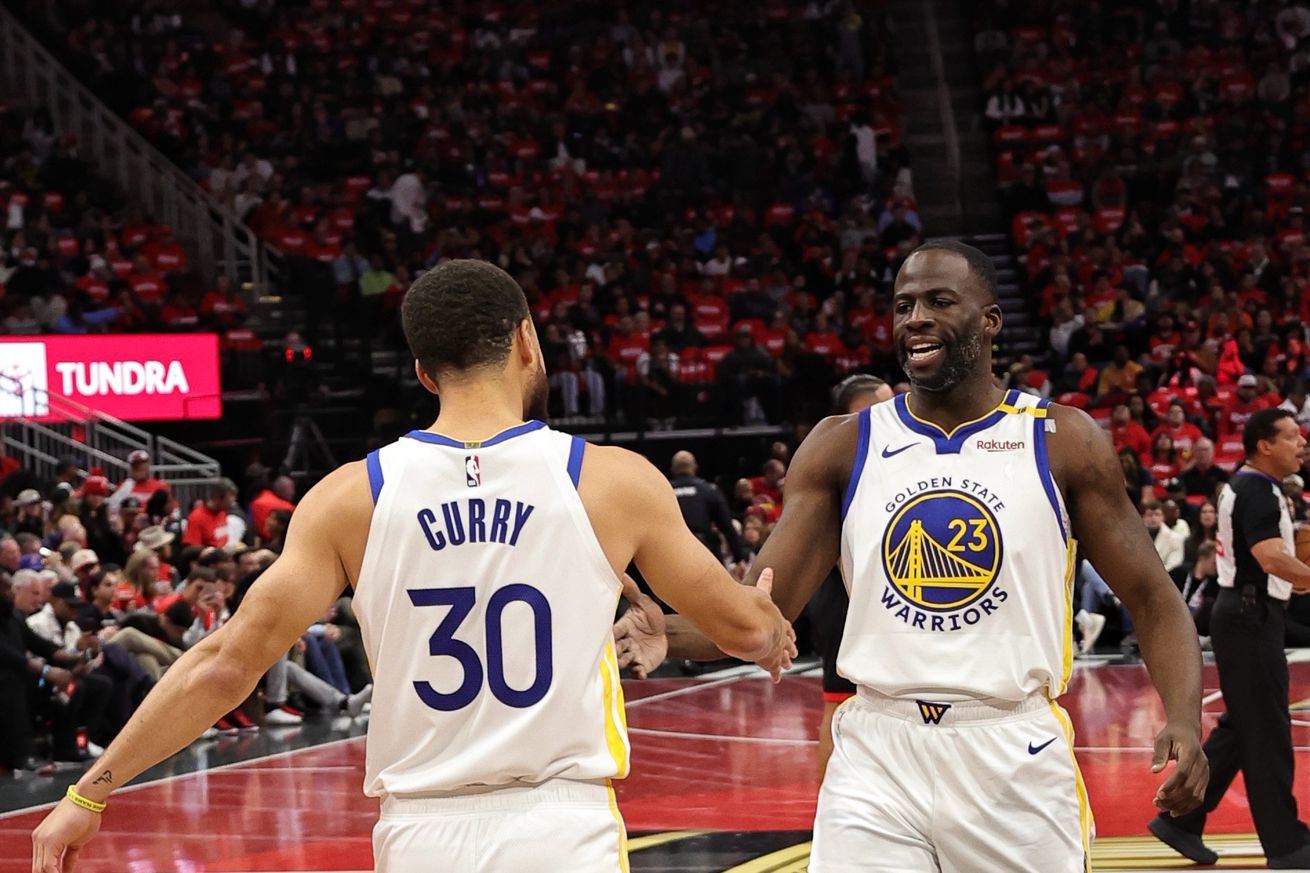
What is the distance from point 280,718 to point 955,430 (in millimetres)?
10100

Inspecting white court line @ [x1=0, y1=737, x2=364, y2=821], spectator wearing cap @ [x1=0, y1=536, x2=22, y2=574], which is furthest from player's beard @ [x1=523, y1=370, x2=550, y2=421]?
Result: spectator wearing cap @ [x1=0, y1=536, x2=22, y2=574]

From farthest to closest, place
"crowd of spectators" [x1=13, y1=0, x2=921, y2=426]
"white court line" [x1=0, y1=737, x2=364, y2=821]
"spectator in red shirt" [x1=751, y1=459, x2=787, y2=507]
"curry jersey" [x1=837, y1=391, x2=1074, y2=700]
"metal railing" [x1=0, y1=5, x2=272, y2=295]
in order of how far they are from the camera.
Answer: "metal railing" [x1=0, y1=5, x2=272, y2=295], "crowd of spectators" [x1=13, y1=0, x2=921, y2=426], "spectator in red shirt" [x1=751, y1=459, x2=787, y2=507], "white court line" [x1=0, y1=737, x2=364, y2=821], "curry jersey" [x1=837, y1=391, x2=1074, y2=700]

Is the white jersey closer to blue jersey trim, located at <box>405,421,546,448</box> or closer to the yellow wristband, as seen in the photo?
blue jersey trim, located at <box>405,421,546,448</box>

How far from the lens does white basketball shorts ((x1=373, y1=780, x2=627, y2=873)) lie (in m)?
3.49

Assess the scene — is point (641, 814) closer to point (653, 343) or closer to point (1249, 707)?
point (1249, 707)

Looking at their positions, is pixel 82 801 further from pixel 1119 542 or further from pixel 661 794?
pixel 661 794

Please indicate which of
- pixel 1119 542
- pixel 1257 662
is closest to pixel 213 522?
pixel 1257 662

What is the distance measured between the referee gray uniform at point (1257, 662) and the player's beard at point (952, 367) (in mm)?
3817

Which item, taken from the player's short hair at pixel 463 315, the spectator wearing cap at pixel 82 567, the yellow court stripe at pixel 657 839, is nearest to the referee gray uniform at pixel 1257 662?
the yellow court stripe at pixel 657 839

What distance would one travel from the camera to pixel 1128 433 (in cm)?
1917

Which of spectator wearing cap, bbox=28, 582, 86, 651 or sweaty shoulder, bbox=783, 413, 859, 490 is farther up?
sweaty shoulder, bbox=783, 413, 859, 490

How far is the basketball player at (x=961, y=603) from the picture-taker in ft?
14.1

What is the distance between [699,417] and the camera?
20016 mm

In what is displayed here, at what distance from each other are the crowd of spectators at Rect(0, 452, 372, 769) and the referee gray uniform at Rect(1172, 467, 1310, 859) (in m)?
7.13
